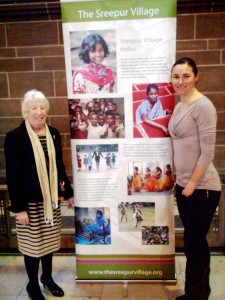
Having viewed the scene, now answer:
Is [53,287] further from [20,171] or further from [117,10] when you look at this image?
[117,10]

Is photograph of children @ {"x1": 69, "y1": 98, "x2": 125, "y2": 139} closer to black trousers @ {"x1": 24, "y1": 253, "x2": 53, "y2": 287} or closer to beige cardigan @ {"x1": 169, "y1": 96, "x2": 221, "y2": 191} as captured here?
beige cardigan @ {"x1": 169, "y1": 96, "x2": 221, "y2": 191}

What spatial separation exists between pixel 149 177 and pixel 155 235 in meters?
0.38

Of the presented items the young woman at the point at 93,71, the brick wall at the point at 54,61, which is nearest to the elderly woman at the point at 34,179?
the young woman at the point at 93,71

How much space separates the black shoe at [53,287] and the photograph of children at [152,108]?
43.5 inches

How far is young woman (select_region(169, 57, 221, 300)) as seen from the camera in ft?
5.63

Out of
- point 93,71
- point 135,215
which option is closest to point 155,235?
point 135,215

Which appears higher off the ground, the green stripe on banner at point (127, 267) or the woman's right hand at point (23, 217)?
the woman's right hand at point (23, 217)

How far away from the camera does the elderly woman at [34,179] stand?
1875 millimetres

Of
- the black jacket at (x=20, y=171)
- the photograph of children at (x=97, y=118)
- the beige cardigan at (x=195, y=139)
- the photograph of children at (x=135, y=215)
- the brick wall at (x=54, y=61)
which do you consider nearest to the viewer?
the beige cardigan at (x=195, y=139)

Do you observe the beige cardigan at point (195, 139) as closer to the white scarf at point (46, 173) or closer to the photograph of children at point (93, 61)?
the photograph of children at point (93, 61)

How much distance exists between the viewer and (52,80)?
320 cm

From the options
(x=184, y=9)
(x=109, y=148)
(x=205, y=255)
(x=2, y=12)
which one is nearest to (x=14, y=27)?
(x=2, y=12)

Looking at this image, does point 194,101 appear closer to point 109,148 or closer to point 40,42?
point 109,148

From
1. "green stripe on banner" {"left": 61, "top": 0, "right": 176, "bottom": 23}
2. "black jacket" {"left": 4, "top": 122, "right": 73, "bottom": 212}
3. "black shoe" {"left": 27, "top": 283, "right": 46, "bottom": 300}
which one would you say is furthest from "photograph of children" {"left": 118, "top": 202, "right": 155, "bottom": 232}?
"green stripe on banner" {"left": 61, "top": 0, "right": 176, "bottom": 23}
